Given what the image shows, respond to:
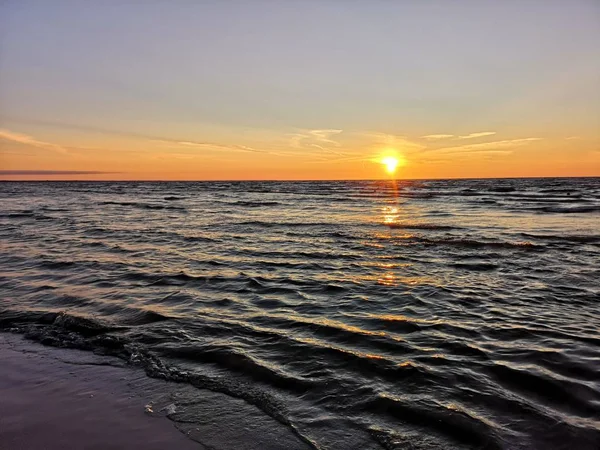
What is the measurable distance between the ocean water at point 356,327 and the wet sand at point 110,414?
215mm

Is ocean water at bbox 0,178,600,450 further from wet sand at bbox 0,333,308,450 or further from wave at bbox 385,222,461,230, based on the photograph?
wave at bbox 385,222,461,230

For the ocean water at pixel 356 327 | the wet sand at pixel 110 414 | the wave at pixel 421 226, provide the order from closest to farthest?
the wet sand at pixel 110 414 < the ocean water at pixel 356 327 < the wave at pixel 421 226

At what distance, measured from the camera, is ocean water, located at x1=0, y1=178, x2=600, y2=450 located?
4.34m

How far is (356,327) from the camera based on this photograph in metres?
6.93

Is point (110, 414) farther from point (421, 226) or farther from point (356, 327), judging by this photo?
point (421, 226)

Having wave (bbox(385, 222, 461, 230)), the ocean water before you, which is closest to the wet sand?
the ocean water

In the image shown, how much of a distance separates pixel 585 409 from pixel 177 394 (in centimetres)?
450

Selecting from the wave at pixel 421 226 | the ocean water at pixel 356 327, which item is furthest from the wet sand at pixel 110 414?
the wave at pixel 421 226

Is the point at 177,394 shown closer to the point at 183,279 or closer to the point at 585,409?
the point at 585,409

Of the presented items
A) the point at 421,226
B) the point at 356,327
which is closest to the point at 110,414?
the point at 356,327

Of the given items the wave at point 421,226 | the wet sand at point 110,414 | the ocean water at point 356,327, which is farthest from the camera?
the wave at point 421,226

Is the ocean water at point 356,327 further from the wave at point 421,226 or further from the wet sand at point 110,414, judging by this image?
the wave at point 421,226

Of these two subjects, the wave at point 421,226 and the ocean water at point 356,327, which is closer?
the ocean water at point 356,327

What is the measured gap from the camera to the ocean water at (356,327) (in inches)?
171
